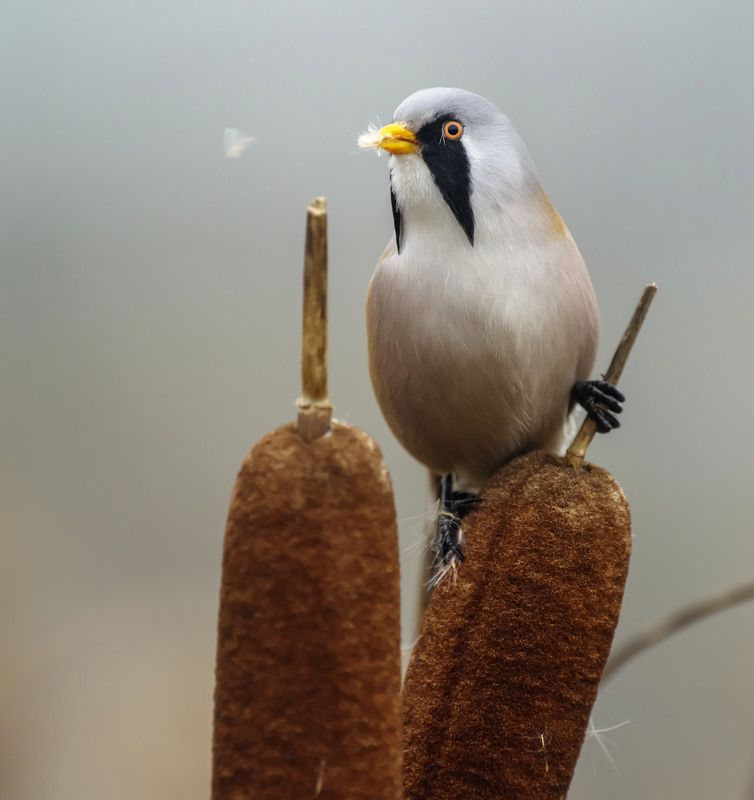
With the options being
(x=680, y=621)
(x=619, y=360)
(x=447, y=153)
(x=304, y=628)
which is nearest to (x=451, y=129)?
(x=447, y=153)

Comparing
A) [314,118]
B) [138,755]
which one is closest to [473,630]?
[314,118]

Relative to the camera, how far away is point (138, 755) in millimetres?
979

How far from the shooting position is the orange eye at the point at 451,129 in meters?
0.49

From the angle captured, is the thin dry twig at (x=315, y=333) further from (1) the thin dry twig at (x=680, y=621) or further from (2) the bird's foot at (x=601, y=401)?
(1) the thin dry twig at (x=680, y=621)

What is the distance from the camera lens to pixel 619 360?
1.65ft

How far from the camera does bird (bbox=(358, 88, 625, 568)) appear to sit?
490mm

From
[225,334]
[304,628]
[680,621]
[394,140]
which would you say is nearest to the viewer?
[304,628]

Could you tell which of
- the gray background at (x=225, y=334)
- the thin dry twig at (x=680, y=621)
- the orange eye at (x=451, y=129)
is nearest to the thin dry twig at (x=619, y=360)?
the orange eye at (x=451, y=129)

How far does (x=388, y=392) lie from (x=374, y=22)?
1.38 feet

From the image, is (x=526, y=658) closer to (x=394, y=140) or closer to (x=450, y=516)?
(x=450, y=516)

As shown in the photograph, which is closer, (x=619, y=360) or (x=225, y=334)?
(x=619, y=360)

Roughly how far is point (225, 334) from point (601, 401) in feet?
1.83

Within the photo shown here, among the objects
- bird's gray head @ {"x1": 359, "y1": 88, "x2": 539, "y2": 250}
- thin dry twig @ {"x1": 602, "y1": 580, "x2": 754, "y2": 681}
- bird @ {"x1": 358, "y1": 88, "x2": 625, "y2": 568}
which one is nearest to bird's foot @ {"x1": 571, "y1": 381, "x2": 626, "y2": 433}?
bird @ {"x1": 358, "y1": 88, "x2": 625, "y2": 568}

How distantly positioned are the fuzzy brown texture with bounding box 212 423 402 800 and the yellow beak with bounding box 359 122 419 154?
21cm
